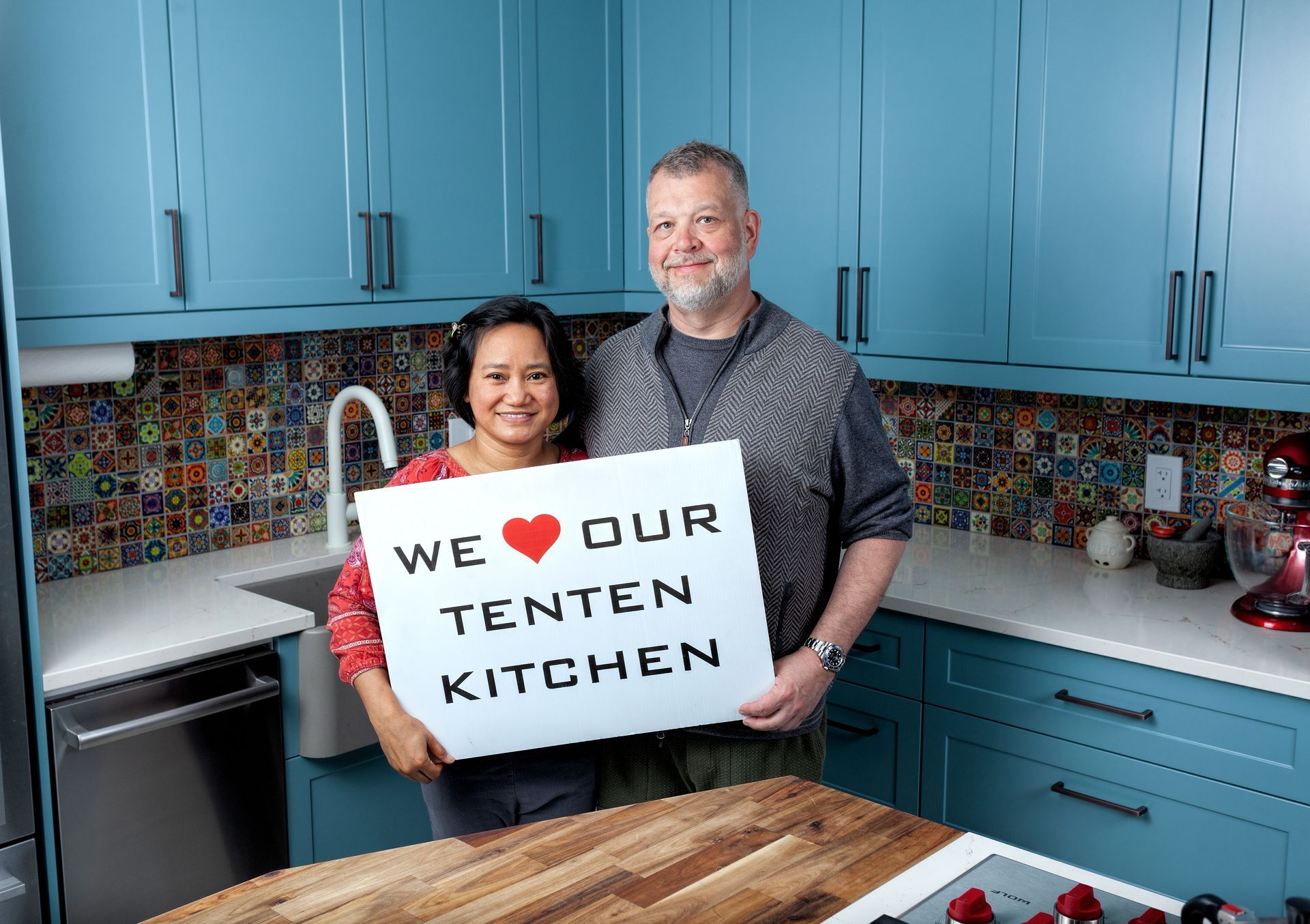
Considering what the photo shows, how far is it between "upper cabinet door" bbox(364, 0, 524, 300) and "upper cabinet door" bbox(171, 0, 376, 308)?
48 millimetres

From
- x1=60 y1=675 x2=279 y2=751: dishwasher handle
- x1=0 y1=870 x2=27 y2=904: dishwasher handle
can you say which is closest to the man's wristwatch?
x1=60 y1=675 x2=279 y2=751: dishwasher handle

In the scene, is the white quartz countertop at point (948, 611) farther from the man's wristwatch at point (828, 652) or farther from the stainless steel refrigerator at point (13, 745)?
the man's wristwatch at point (828, 652)

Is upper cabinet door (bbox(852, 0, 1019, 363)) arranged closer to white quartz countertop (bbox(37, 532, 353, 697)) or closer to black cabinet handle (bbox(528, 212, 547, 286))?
A: black cabinet handle (bbox(528, 212, 547, 286))

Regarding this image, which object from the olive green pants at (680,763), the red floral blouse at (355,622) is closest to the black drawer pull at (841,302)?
the olive green pants at (680,763)

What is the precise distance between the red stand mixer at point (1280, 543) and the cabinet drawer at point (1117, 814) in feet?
1.14

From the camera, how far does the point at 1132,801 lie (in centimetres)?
217

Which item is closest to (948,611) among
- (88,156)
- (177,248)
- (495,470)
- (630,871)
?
(495,470)

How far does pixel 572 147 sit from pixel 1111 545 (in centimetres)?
150

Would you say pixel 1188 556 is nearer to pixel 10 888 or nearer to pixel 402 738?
pixel 402 738

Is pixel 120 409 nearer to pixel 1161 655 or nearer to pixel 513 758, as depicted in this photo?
pixel 513 758

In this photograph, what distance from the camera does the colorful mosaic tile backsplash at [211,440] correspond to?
2484mm

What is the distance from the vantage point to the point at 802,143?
8.79 feet

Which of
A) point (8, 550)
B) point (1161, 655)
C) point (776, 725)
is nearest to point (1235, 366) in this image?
point (1161, 655)

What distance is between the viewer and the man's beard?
6.07 ft
